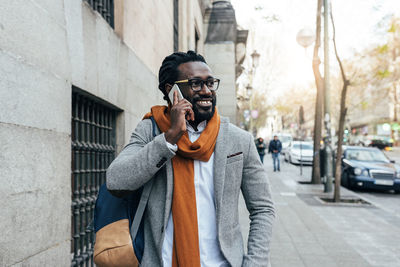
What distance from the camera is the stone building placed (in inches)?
Answer: 97.7

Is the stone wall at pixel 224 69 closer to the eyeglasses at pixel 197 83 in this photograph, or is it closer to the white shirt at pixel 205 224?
the eyeglasses at pixel 197 83

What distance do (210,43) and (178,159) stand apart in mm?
15810

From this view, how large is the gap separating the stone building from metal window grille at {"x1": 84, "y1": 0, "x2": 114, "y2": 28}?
0.6 inches

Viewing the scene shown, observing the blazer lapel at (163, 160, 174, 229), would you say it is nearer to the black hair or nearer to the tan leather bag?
the tan leather bag

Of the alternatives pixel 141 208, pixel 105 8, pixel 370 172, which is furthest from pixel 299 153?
pixel 141 208

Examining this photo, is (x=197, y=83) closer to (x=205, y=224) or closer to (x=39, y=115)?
(x=205, y=224)

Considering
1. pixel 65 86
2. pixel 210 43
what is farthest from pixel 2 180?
pixel 210 43

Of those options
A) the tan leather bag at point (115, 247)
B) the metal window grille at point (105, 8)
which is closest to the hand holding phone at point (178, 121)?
the tan leather bag at point (115, 247)

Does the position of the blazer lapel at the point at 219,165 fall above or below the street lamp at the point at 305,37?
below

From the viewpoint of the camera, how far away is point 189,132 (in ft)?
6.18

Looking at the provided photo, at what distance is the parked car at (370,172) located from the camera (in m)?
12.0

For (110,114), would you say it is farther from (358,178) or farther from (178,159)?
(358,178)

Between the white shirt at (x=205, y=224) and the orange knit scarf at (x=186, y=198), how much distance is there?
41 mm

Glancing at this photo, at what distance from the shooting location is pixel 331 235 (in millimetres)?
6340
